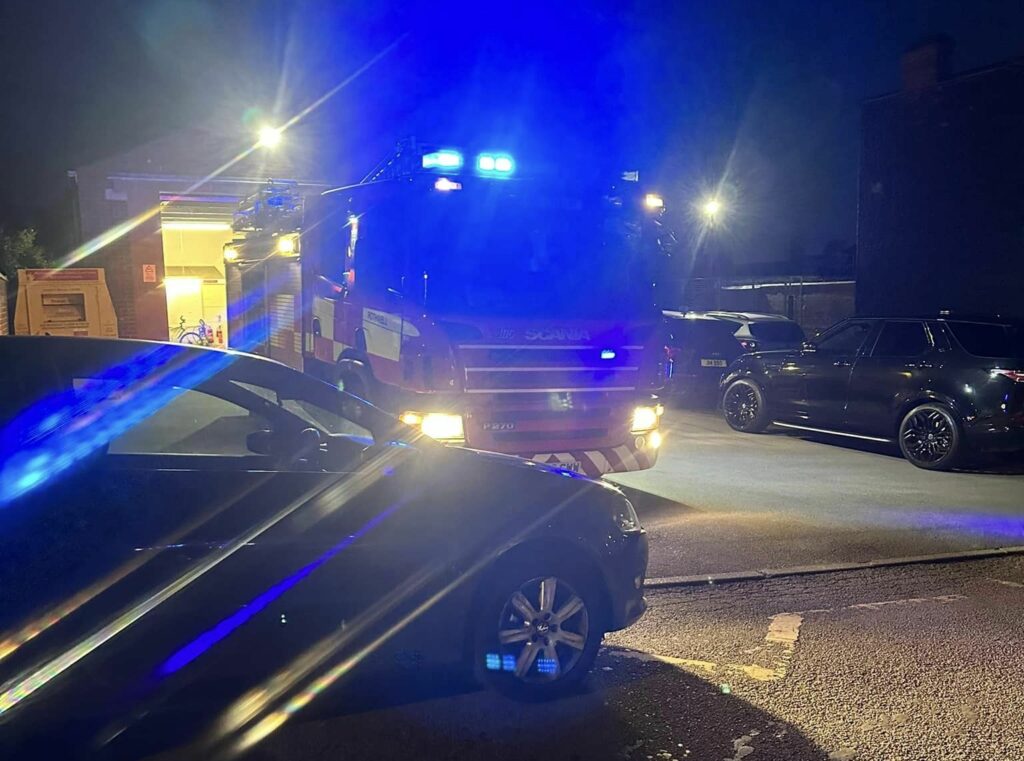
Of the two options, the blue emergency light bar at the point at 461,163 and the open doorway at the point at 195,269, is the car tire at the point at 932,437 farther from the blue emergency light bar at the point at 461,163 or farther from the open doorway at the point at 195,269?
the open doorway at the point at 195,269

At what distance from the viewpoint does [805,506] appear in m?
7.88

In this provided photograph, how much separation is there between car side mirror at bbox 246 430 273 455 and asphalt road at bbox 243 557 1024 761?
114cm

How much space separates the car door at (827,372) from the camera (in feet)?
36.0

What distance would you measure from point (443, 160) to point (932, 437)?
650 cm

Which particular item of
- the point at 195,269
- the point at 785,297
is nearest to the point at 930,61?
the point at 785,297

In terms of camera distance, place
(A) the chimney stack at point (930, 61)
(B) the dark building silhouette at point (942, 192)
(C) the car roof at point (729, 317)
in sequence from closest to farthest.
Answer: (C) the car roof at point (729, 317) → (B) the dark building silhouette at point (942, 192) → (A) the chimney stack at point (930, 61)

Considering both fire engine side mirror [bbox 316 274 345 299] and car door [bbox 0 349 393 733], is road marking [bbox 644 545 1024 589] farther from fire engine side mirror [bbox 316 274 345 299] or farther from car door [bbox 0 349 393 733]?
fire engine side mirror [bbox 316 274 345 299]

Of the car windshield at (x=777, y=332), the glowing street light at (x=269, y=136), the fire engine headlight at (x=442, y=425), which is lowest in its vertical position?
the fire engine headlight at (x=442, y=425)

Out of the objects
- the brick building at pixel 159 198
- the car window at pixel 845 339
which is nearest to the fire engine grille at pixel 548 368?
the car window at pixel 845 339

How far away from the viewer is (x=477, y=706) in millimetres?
3914

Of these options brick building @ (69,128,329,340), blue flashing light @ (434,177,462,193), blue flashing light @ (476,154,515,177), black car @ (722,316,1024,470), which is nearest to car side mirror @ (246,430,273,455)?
blue flashing light @ (434,177,462,193)

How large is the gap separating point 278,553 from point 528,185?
15.3ft

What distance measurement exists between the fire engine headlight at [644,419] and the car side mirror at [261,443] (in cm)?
416

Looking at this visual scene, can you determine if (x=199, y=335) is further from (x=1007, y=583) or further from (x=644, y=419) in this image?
(x=1007, y=583)
